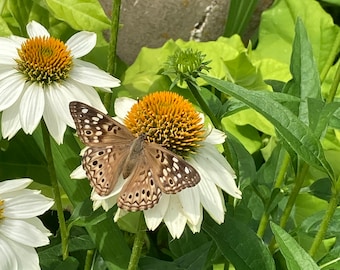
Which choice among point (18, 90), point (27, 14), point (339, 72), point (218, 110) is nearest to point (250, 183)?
point (218, 110)

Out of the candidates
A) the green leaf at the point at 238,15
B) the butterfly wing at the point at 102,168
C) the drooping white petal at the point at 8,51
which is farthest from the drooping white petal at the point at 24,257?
the green leaf at the point at 238,15

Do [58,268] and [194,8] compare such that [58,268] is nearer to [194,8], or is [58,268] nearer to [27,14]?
[27,14]

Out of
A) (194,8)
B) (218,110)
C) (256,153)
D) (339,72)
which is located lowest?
(256,153)

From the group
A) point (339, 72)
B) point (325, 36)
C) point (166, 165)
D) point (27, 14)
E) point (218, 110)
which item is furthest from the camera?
point (325, 36)

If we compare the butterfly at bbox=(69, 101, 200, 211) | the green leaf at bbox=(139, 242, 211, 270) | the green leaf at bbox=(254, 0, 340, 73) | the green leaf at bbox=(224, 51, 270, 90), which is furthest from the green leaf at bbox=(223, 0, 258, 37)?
the butterfly at bbox=(69, 101, 200, 211)

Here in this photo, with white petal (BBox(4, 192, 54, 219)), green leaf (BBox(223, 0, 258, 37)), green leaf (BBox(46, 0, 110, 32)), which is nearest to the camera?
white petal (BBox(4, 192, 54, 219))

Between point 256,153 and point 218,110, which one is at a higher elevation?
point 218,110

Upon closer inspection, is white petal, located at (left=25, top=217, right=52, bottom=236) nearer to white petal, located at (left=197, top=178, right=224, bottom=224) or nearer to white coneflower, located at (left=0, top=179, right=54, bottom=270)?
white coneflower, located at (left=0, top=179, right=54, bottom=270)
